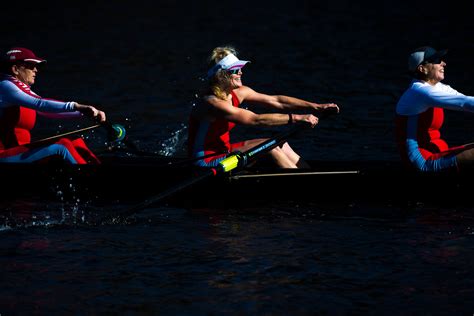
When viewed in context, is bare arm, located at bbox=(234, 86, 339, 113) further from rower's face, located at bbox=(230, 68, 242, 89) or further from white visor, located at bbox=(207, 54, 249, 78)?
white visor, located at bbox=(207, 54, 249, 78)

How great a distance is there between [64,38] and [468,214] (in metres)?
19.5

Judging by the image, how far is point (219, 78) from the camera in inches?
474

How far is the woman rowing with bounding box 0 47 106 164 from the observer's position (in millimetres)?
12680

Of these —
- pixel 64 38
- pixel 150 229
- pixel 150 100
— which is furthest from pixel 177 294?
pixel 64 38

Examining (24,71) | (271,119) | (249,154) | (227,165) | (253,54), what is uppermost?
(253,54)

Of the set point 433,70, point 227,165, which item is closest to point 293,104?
point 227,165

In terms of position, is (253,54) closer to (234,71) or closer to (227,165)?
(234,71)

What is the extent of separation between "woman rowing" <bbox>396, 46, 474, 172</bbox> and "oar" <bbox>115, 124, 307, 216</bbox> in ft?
4.05

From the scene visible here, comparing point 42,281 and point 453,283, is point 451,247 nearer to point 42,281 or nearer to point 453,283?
point 453,283

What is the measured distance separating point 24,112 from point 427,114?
484cm

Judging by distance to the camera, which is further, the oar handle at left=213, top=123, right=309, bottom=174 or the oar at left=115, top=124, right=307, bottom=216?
the oar handle at left=213, top=123, right=309, bottom=174

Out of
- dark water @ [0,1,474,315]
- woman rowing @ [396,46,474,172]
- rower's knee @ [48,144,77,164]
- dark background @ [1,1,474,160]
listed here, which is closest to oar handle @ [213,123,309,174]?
dark water @ [0,1,474,315]

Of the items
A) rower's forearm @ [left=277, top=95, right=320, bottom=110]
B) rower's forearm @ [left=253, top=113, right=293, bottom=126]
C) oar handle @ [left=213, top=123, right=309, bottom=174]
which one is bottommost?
oar handle @ [left=213, top=123, right=309, bottom=174]

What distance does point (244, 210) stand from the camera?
40.9 ft
